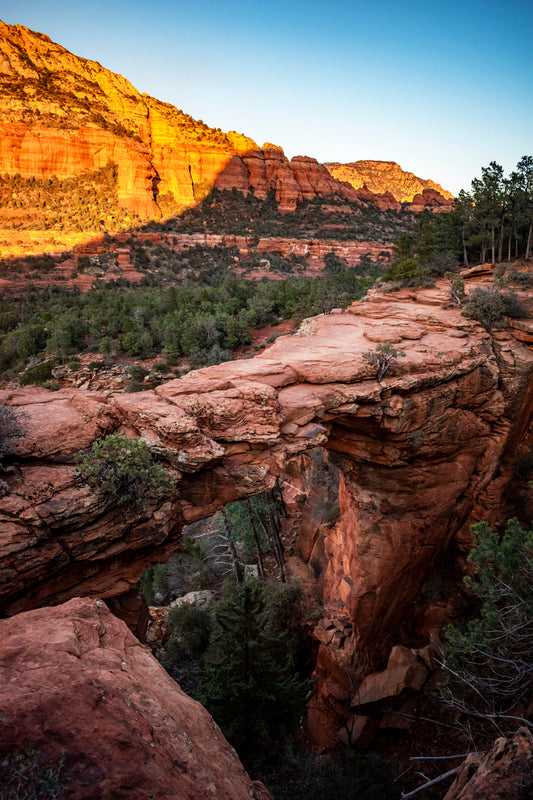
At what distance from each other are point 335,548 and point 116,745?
9864mm

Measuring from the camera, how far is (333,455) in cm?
1045

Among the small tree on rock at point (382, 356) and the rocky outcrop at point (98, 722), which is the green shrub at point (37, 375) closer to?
the small tree on rock at point (382, 356)

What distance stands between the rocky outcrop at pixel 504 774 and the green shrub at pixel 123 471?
4.74 m

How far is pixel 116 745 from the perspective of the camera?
2.79 m

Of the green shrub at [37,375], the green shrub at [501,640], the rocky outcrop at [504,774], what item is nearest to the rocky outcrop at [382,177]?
the green shrub at [37,375]

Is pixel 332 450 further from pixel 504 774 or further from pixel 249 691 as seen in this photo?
pixel 504 774

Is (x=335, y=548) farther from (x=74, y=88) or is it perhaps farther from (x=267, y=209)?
(x=74, y=88)

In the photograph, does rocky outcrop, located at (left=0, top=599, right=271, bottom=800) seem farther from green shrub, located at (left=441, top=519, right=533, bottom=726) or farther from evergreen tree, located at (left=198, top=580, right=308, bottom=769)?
green shrub, located at (left=441, top=519, right=533, bottom=726)

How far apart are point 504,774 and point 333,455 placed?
7377 mm

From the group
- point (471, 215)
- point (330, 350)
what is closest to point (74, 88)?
point (471, 215)

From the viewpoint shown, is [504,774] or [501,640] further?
[501,640]

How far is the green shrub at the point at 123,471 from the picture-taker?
534 cm

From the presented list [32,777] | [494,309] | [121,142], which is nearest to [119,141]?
[121,142]

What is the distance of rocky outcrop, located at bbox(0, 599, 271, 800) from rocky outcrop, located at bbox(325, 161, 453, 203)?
538 feet
